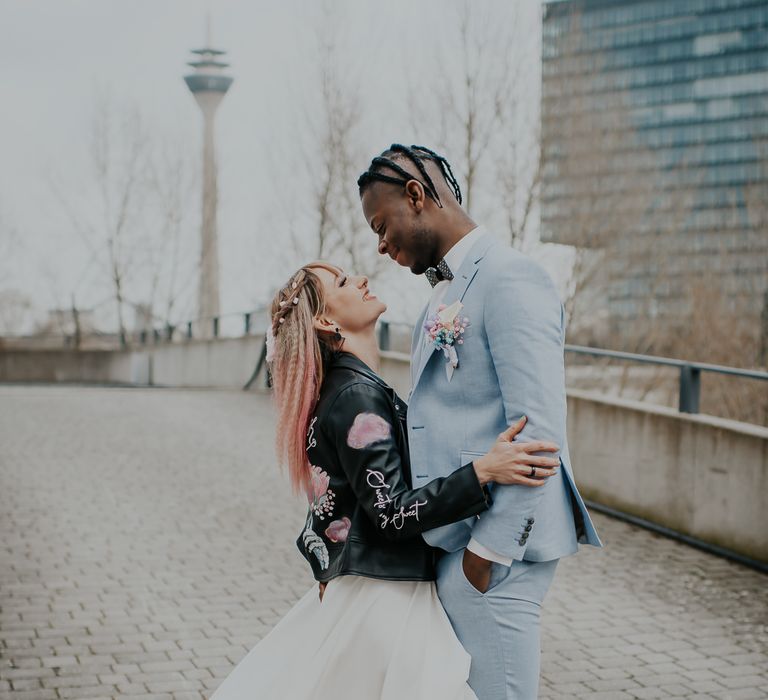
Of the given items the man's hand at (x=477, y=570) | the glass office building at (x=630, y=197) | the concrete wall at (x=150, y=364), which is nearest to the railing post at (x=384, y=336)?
the glass office building at (x=630, y=197)

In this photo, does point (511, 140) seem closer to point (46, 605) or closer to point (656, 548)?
point (656, 548)

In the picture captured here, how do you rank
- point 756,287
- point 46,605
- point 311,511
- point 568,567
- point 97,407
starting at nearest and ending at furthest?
point 311,511
point 46,605
point 568,567
point 97,407
point 756,287

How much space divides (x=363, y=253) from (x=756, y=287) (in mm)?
10534

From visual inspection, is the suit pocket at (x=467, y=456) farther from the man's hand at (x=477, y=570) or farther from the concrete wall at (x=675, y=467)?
the concrete wall at (x=675, y=467)

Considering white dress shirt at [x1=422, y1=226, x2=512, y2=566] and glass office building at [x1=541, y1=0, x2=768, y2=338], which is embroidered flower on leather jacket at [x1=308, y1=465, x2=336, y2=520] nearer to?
white dress shirt at [x1=422, y1=226, x2=512, y2=566]

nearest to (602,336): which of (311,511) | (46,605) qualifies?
(46,605)

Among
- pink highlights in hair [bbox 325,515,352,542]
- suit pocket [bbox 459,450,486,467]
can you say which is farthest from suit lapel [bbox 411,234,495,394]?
pink highlights in hair [bbox 325,515,352,542]

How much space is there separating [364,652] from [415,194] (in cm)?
127

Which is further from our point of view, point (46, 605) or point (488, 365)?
point (46, 605)

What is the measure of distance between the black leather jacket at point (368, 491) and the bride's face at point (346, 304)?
11 cm

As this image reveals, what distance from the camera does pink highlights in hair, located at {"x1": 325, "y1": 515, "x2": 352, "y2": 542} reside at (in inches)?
127

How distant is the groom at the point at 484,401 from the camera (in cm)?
284

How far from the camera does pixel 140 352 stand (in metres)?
44.2

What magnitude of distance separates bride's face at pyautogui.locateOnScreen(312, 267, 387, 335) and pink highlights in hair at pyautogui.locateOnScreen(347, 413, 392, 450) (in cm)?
35
